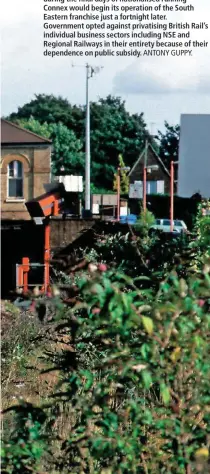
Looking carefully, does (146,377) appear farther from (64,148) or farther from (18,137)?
(64,148)

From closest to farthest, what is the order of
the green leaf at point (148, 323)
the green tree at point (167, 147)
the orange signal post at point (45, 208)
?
1. the green leaf at point (148, 323)
2. the orange signal post at point (45, 208)
3. the green tree at point (167, 147)

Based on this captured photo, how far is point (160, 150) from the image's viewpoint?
6031 centimetres

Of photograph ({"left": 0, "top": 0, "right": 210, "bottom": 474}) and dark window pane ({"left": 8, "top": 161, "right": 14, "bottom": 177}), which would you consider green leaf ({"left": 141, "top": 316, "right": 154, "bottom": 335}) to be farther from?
dark window pane ({"left": 8, "top": 161, "right": 14, "bottom": 177})

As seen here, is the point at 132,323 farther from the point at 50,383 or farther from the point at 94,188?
the point at 94,188

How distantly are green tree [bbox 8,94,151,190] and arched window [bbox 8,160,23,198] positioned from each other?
2738cm

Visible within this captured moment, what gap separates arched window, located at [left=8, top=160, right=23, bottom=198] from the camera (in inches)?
1133

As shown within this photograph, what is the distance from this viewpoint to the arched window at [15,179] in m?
28.8

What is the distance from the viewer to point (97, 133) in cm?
5975

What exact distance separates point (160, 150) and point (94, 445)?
190ft

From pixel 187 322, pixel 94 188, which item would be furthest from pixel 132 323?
pixel 94 188

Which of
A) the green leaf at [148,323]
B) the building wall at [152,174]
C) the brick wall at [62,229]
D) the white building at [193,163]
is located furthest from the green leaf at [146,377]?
the building wall at [152,174]

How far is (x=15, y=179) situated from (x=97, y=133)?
29404 mm

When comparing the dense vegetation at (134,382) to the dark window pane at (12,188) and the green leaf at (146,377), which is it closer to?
the green leaf at (146,377)

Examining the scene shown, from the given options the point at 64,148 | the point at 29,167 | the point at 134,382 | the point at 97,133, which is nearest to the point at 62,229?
the point at 29,167
